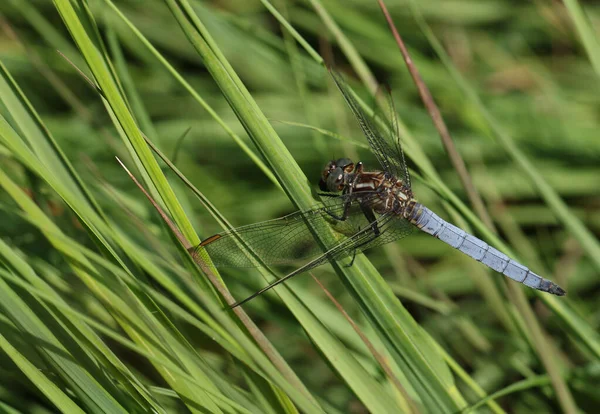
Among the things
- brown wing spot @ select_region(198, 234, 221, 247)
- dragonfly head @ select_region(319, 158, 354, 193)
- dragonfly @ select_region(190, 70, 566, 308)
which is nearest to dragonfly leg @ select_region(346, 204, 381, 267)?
dragonfly @ select_region(190, 70, 566, 308)

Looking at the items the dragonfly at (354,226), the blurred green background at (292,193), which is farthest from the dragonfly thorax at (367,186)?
the blurred green background at (292,193)

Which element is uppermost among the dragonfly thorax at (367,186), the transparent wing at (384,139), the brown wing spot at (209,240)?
the transparent wing at (384,139)

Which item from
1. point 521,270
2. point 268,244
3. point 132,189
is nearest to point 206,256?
point 268,244

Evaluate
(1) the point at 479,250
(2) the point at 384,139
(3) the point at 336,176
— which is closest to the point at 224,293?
(3) the point at 336,176

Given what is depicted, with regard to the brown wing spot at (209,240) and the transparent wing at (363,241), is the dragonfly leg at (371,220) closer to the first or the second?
the transparent wing at (363,241)

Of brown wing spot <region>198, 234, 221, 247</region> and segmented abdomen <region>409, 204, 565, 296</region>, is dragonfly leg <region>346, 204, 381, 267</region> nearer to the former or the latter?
segmented abdomen <region>409, 204, 565, 296</region>

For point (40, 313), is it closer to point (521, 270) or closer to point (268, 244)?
point (268, 244)
